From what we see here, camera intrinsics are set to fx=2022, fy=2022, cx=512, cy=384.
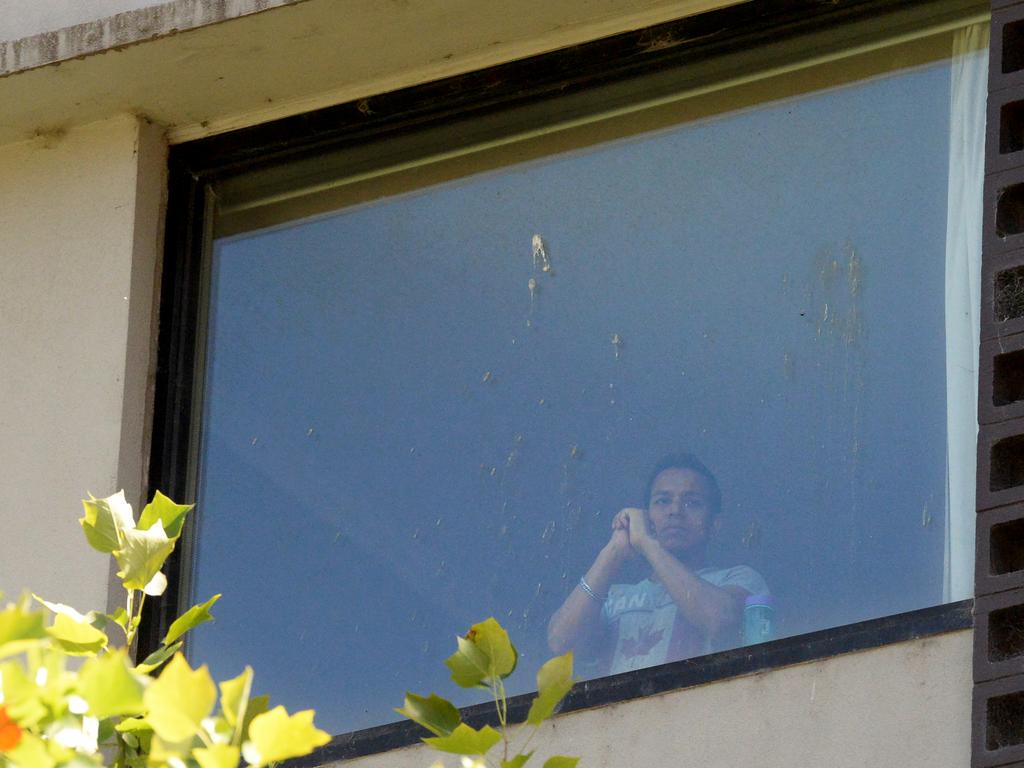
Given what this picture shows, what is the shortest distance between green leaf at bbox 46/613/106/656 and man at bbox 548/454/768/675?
2280 mm

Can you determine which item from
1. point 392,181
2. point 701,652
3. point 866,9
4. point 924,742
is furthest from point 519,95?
point 924,742

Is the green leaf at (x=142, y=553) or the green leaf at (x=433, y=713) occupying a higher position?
the green leaf at (x=142, y=553)

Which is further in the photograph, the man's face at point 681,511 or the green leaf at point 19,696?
the man's face at point 681,511


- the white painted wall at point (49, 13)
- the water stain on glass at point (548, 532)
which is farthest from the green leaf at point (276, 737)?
the white painted wall at point (49, 13)

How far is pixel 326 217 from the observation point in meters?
5.89

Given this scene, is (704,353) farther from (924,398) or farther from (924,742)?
(924,742)

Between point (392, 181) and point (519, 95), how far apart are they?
0.45 metres

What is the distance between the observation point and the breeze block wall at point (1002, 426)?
4098 mm

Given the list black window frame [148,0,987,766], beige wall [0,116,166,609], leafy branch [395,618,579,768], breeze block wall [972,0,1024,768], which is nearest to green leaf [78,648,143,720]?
leafy branch [395,618,579,768]

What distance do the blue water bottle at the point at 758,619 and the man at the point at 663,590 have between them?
18mm

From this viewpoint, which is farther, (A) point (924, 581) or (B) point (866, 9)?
(B) point (866, 9)

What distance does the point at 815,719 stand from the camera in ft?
14.6

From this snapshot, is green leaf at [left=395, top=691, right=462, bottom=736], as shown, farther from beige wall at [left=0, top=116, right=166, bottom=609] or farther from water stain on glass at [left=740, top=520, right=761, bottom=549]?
beige wall at [left=0, top=116, right=166, bottom=609]

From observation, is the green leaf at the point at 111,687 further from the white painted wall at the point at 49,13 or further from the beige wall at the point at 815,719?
the white painted wall at the point at 49,13
